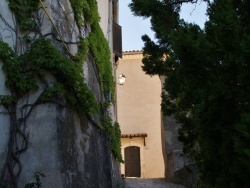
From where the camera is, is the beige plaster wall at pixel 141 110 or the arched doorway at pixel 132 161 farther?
the arched doorway at pixel 132 161

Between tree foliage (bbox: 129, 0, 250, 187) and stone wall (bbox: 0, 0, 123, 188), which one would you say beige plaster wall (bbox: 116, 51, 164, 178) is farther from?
tree foliage (bbox: 129, 0, 250, 187)

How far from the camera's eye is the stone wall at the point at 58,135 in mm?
6605

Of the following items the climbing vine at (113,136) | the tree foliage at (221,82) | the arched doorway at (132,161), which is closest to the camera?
the tree foliage at (221,82)

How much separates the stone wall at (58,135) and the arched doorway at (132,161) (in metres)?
15.6

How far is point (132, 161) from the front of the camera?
2436 cm

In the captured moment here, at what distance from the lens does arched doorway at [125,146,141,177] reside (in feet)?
79.0

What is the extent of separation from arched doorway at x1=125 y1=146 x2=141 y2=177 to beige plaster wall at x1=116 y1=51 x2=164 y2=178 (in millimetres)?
305

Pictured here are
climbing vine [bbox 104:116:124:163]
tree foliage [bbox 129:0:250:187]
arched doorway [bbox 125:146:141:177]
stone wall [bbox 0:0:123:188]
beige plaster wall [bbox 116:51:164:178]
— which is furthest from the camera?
arched doorway [bbox 125:146:141:177]

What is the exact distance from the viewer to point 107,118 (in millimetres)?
9555

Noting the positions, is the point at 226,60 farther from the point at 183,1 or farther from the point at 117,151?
the point at 117,151

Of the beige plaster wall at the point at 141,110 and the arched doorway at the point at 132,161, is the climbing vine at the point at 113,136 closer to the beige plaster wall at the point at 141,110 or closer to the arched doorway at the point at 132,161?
the beige plaster wall at the point at 141,110

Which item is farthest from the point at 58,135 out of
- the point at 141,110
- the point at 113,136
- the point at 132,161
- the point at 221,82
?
the point at 141,110

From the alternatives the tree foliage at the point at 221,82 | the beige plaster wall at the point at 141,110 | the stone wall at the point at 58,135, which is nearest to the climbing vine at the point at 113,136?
the stone wall at the point at 58,135

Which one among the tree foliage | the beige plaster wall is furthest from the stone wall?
the beige plaster wall
